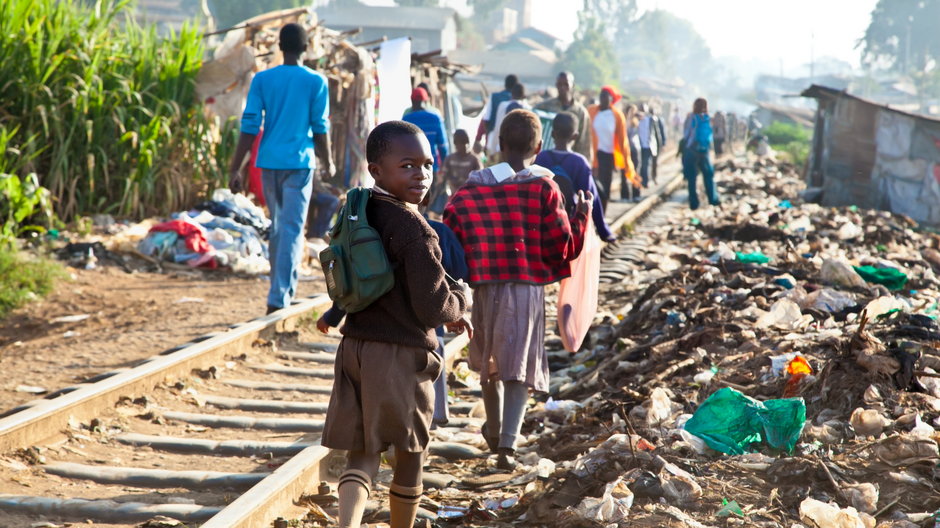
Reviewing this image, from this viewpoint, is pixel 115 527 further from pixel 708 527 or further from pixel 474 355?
pixel 708 527

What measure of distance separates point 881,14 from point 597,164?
8493 centimetres

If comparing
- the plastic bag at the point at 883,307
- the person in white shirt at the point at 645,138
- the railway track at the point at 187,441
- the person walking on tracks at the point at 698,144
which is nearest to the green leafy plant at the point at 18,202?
the railway track at the point at 187,441

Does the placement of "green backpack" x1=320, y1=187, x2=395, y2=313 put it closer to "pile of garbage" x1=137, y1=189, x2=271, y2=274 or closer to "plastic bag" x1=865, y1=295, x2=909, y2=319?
"plastic bag" x1=865, y1=295, x2=909, y2=319

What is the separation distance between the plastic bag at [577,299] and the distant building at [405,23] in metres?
64.2

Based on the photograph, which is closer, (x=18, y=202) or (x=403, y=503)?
(x=403, y=503)

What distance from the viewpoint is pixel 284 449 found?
4.83 m

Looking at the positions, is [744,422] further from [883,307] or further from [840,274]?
[840,274]

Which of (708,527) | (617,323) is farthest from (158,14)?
(708,527)

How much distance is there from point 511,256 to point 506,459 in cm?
97

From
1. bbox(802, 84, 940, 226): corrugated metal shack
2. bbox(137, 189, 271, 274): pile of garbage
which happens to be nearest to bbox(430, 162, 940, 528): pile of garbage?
bbox(137, 189, 271, 274): pile of garbage

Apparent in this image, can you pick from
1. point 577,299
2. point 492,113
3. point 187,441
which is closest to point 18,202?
point 187,441

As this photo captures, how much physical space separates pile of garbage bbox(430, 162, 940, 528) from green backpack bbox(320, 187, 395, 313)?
1235 millimetres

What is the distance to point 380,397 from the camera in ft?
10.5

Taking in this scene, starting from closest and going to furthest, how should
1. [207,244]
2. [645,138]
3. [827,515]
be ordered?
1. [827,515]
2. [207,244]
3. [645,138]
